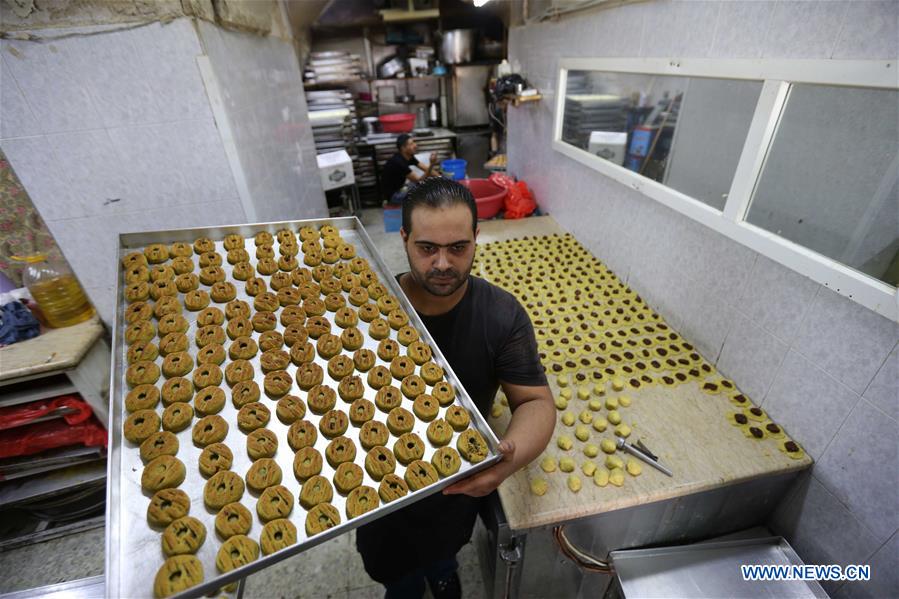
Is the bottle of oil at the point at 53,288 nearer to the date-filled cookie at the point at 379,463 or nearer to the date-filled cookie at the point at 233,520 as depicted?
the date-filled cookie at the point at 233,520

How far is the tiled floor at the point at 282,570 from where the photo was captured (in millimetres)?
2355

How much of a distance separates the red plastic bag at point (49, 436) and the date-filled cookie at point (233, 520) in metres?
2.15

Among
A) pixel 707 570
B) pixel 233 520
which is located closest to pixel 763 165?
pixel 707 570

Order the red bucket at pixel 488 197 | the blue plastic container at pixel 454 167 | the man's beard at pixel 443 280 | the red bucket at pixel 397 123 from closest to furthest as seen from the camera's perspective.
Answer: the man's beard at pixel 443 280 → the red bucket at pixel 488 197 → the blue plastic container at pixel 454 167 → the red bucket at pixel 397 123

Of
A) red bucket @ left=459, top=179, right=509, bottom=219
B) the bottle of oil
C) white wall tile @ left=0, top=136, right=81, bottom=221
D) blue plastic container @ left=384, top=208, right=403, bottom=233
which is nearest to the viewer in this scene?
white wall tile @ left=0, top=136, right=81, bottom=221

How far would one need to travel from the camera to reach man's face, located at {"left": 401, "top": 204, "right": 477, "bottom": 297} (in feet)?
4.69

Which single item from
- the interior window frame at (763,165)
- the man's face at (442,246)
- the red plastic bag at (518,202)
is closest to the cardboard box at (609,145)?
the interior window frame at (763,165)

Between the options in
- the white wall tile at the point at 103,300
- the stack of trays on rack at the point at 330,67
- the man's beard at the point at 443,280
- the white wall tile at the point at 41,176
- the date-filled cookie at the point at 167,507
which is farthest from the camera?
the stack of trays on rack at the point at 330,67

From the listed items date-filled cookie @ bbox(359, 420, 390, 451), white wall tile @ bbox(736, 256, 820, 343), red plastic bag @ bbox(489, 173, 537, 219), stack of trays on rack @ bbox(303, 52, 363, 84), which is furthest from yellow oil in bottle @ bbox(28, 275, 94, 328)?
stack of trays on rack @ bbox(303, 52, 363, 84)

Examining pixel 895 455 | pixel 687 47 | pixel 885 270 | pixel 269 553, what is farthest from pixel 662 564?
pixel 687 47

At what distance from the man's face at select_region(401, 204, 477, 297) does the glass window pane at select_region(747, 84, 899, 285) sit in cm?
168

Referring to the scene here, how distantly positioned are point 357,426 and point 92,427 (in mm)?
2290

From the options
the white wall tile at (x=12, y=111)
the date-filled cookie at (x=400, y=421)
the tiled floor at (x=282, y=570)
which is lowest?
the tiled floor at (x=282, y=570)

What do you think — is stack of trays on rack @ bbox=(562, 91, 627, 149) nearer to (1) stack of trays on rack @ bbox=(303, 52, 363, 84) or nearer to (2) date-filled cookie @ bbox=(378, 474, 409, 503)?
(2) date-filled cookie @ bbox=(378, 474, 409, 503)
